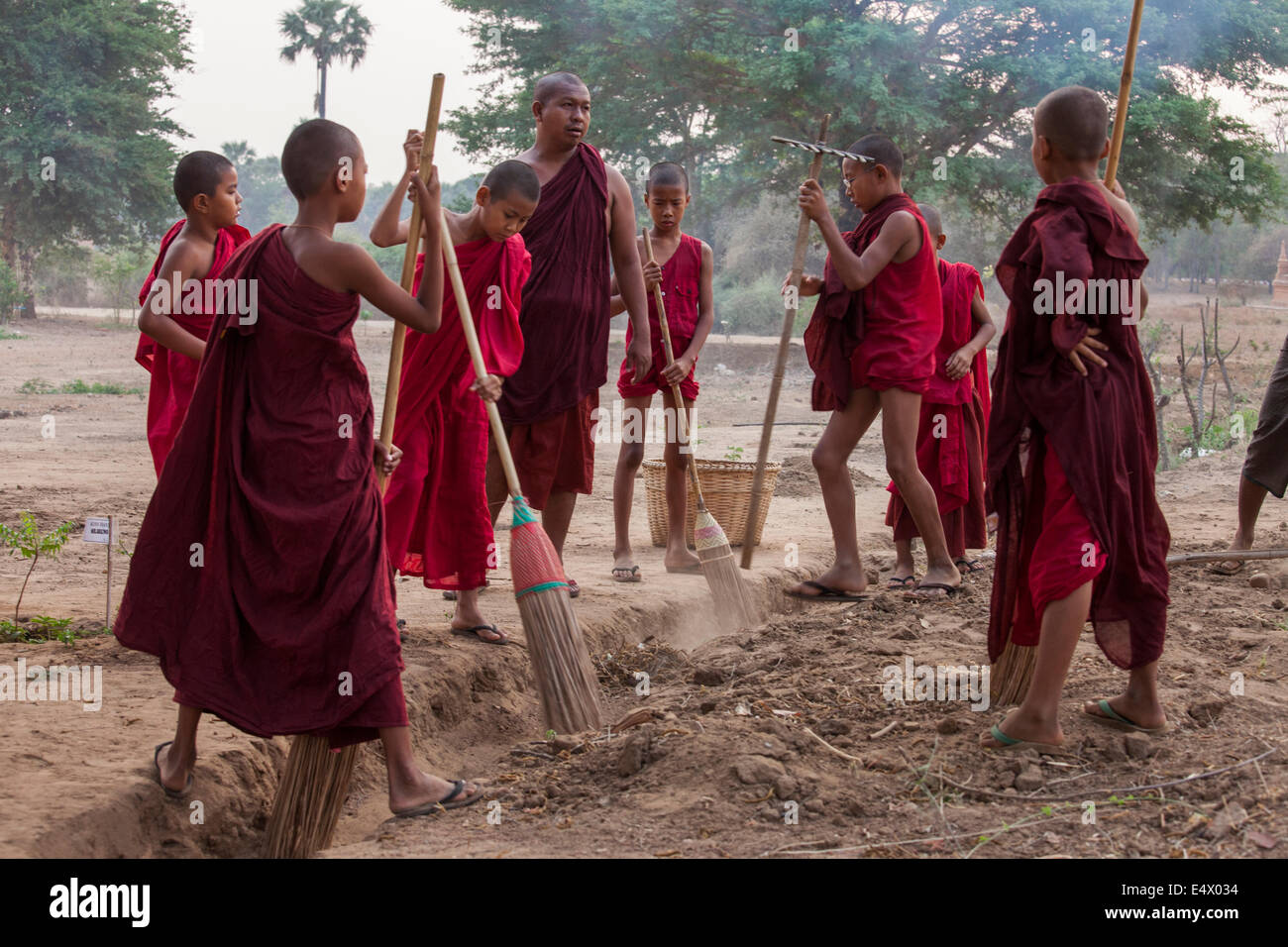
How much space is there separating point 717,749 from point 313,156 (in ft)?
6.33

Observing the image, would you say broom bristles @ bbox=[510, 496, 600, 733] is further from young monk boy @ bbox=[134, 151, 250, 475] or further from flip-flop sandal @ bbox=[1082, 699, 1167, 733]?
flip-flop sandal @ bbox=[1082, 699, 1167, 733]

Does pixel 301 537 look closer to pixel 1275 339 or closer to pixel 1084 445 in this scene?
pixel 1084 445

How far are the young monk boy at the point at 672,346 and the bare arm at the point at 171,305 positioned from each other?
2214 mm

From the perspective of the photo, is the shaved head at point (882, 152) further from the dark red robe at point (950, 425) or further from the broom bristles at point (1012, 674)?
the broom bristles at point (1012, 674)

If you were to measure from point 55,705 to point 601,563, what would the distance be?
10.2 ft

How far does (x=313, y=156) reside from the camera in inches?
121

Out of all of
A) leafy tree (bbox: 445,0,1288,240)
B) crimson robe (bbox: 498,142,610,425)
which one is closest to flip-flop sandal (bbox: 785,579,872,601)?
crimson robe (bbox: 498,142,610,425)

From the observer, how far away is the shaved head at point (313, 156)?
3080 mm

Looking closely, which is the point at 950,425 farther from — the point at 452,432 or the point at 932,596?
the point at 452,432

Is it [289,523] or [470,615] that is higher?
[289,523]

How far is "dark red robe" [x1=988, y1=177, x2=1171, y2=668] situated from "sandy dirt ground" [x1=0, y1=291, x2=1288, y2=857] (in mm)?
424

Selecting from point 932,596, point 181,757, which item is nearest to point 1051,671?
point 932,596

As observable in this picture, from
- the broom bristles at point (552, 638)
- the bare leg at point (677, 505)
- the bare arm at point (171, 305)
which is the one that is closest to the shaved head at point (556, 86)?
the bare arm at point (171, 305)

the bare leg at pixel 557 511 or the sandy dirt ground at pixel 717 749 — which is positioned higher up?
the bare leg at pixel 557 511
